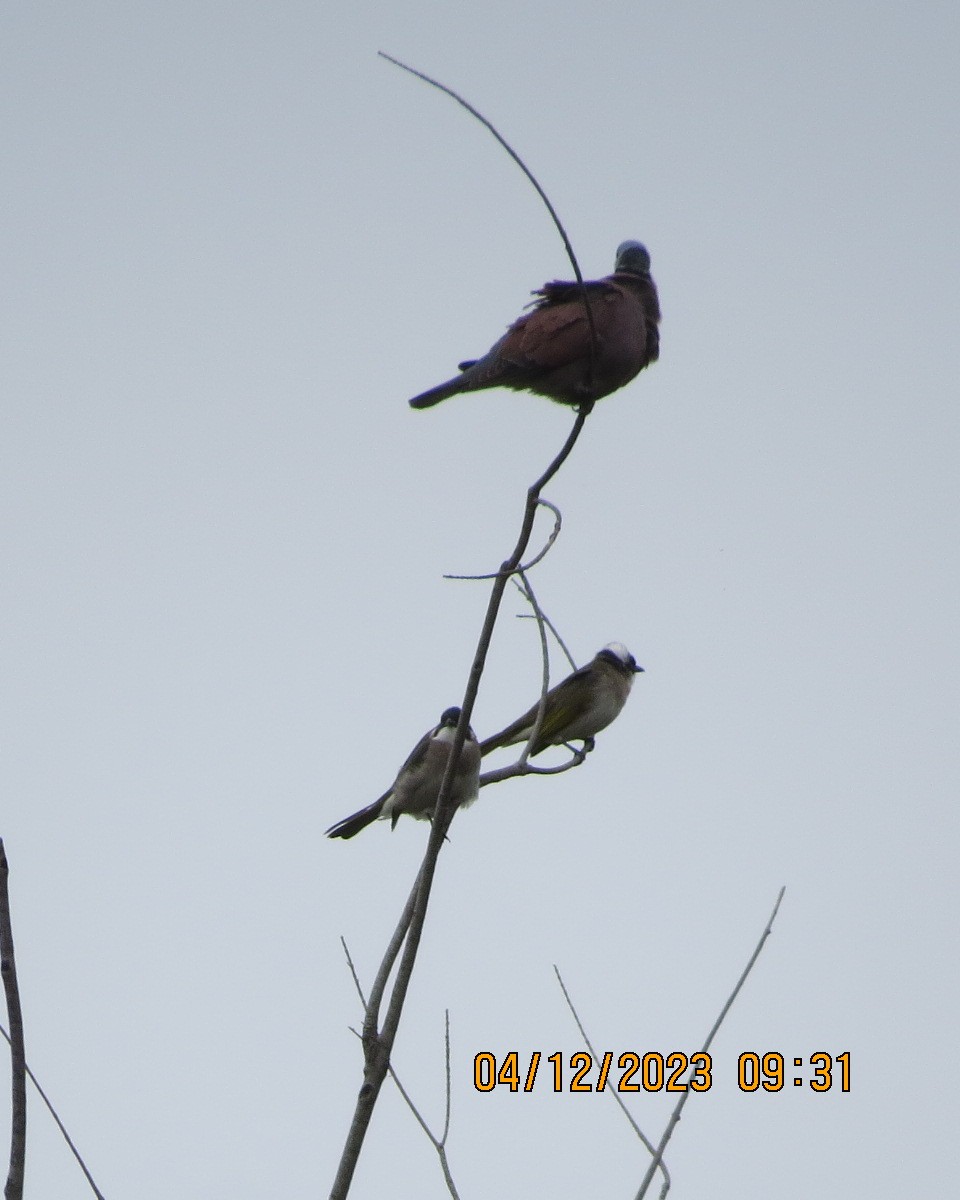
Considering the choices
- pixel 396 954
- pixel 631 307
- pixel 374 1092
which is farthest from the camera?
pixel 631 307

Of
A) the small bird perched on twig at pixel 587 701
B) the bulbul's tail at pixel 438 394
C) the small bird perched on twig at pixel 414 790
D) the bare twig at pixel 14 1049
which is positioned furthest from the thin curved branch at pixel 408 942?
the small bird perched on twig at pixel 587 701

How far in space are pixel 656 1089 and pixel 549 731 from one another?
8.64 feet

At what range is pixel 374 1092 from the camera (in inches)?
80.7

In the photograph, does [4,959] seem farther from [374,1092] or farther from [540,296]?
[540,296]

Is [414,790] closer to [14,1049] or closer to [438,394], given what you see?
[438,394]

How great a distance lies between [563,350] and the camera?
4.19 meters

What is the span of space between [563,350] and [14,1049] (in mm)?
2969

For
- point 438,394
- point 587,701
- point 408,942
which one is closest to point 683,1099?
point 408,942

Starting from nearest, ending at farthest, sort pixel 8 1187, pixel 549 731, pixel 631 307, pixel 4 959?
pixel 8 1187
pixel 4 959
pixel 631 307
pixel 549 731

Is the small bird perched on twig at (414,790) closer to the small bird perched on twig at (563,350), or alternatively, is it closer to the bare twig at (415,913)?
the small bird perched on twig at (563,350)

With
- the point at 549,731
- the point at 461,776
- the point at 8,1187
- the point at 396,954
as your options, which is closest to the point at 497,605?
the point at 396,954

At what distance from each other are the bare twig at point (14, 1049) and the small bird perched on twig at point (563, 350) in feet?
8.85

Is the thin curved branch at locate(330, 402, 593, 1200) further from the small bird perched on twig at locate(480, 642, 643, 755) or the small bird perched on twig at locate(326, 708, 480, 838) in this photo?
the small bird perched on twig at locate(480, 642, 643, 755)

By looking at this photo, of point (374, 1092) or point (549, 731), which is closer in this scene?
point (374, 1092)
